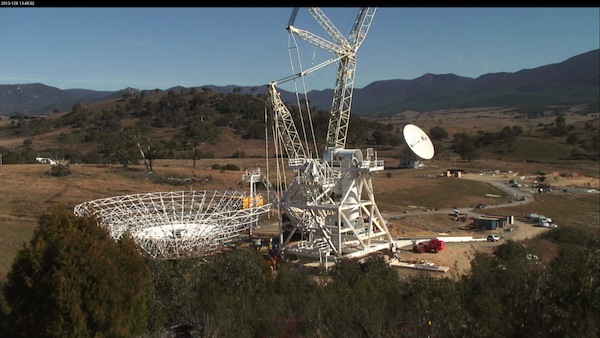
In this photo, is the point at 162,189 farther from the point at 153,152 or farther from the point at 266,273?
the point at 266,273

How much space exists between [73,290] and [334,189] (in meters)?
21.3

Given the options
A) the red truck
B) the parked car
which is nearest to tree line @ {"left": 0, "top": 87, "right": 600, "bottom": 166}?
the parked car

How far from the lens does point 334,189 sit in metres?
35.4

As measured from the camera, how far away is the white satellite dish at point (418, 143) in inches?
1738

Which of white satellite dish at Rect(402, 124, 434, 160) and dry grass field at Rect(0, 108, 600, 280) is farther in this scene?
dry grass field at Rect(0, 108, 600, 280)

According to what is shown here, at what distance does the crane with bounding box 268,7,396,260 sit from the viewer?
34.7m

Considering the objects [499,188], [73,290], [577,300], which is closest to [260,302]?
[73,290]

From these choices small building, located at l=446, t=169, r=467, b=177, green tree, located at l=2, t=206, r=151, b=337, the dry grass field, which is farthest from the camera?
small building, located at l=446, t=169, r=467, b=177

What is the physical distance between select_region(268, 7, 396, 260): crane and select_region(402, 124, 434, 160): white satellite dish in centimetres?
850

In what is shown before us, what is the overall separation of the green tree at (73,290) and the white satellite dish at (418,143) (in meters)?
30.2

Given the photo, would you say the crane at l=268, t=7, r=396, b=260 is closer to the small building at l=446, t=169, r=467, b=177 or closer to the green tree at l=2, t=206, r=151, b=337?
the green tree at l=2, t=206, r=151, b=337

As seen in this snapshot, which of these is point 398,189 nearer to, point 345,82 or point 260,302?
point 345,82

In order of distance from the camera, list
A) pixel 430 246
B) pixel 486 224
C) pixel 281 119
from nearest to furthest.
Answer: pixel 430 246 → pixel 281 119 → pixel 486 224

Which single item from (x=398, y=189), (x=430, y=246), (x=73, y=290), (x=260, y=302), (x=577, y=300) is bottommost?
(x=398, y=189)
